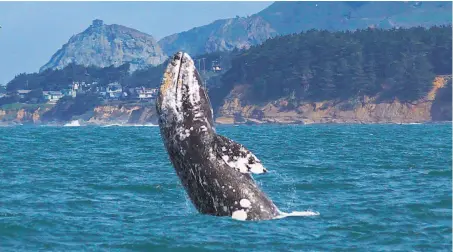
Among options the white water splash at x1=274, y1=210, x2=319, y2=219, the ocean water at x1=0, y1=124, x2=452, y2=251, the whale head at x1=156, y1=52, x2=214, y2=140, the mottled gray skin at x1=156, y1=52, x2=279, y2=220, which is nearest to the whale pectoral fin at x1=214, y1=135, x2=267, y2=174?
the mottled gray skin at x1=156, y1=52, x2=279, y2=220

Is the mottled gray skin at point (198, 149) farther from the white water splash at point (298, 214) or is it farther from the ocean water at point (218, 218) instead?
the white water splash at point (298, 214)

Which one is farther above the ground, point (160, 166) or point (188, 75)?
point (188, 75)

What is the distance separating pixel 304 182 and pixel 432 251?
12.4m

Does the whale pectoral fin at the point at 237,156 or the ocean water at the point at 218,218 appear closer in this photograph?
the whale pectoral fin at the point at 237,156

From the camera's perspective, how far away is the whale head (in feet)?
52.4

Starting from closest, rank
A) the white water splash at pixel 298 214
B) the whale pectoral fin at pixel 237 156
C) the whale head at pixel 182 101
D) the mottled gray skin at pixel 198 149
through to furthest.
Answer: the whale pectoral fin at pixel 237 156
the mottled gray skin at pixel 198 149
the whale head at pixel 182 101
the white water splash at pixel 298 214

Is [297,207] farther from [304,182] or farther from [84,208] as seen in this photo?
[304,182]

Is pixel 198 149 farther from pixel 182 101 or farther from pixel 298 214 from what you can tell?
pixel 298 214

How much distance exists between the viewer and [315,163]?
36.7 meters

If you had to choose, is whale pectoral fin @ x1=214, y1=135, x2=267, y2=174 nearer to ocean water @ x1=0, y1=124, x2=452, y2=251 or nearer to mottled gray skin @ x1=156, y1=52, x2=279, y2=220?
mottled gray skin @ x1=156, y1=52, x2=279, y2=220

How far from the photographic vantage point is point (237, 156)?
605 inches

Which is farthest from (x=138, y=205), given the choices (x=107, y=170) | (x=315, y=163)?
(x=315, y=163)

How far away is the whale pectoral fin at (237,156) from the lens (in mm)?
14953

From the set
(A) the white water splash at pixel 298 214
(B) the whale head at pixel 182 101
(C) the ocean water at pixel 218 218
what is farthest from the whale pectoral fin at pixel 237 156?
→ (A) the white water splash at pixel 298 214
